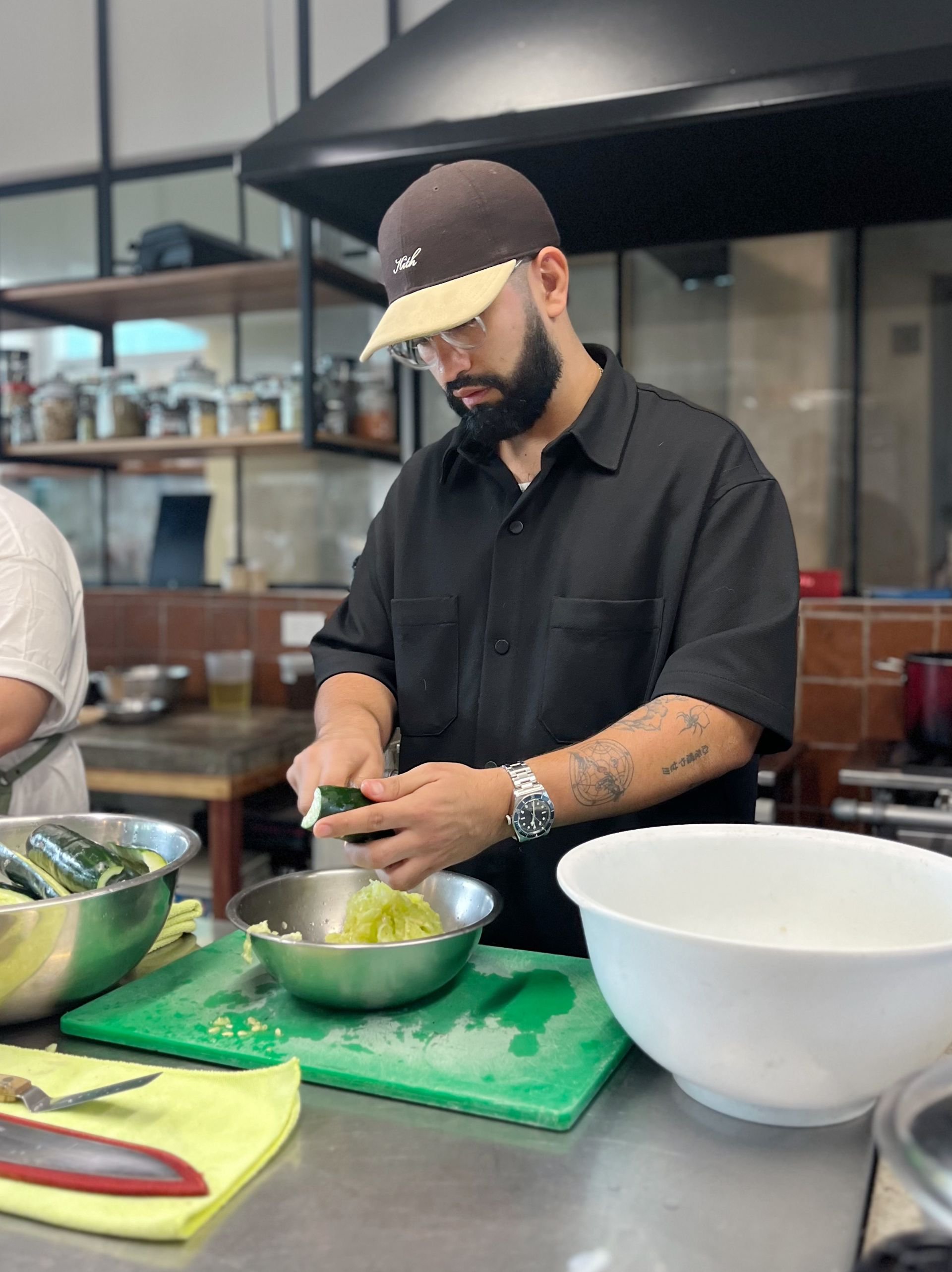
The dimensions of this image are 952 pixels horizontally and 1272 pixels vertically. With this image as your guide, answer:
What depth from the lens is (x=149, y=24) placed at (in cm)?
383

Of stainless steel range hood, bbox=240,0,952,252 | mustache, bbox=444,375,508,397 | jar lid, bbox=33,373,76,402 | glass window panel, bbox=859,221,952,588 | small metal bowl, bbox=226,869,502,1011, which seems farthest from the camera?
jar lid, bbox=33,373,76,402

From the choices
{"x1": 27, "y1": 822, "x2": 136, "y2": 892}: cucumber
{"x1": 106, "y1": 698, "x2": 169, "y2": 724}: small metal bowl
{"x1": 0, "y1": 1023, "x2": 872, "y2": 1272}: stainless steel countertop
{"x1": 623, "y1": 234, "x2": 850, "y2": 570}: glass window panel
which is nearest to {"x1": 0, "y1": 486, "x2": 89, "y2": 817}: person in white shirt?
{"x1": 27, "y1": 822, "x2": 136, "y2": 892}: cucumber

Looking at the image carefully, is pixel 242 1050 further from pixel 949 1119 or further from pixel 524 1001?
pixel 949 1119

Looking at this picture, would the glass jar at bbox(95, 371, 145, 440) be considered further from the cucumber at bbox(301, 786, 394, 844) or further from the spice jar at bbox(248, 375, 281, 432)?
the cucumber at bbox(301, 786, 394, 844)

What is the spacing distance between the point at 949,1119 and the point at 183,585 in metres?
3.57

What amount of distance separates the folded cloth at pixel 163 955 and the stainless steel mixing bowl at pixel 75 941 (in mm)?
67

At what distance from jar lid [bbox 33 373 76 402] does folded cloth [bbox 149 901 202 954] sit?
2.74 m

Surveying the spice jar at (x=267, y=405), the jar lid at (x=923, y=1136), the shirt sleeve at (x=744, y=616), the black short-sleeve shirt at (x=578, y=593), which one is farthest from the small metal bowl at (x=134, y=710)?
the jar lid at (x=923, y=1136)

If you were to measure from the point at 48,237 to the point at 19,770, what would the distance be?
10.1 feet

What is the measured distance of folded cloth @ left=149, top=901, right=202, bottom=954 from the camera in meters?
1.22

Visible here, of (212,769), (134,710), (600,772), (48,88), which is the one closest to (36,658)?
(600,772)

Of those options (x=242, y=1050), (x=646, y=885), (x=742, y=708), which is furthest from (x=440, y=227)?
(x=242, y=1050)

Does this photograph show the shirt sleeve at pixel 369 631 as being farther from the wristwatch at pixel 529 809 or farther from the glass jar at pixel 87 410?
the glass jar at pixel 87 410

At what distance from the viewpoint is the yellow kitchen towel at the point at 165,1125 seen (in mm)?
713
